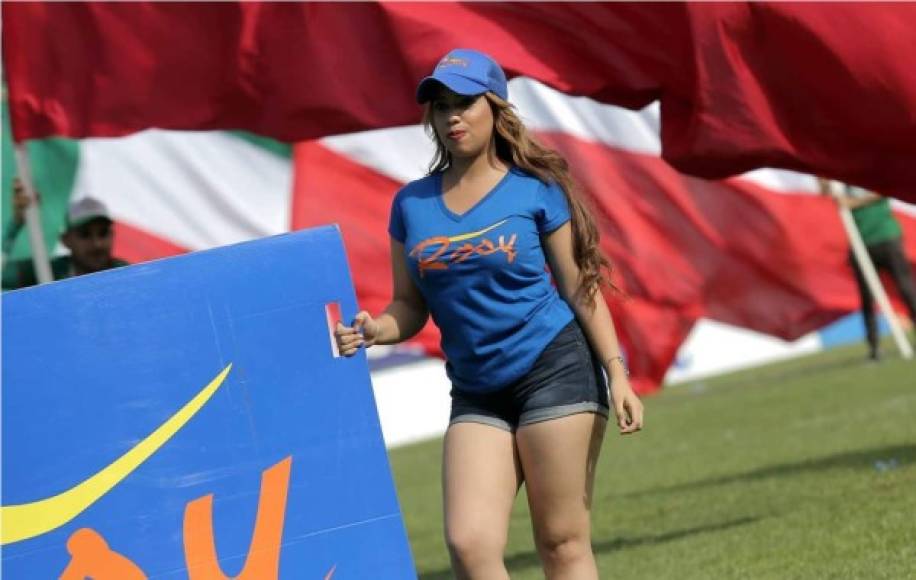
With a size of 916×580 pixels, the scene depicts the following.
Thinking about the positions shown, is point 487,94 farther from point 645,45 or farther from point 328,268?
point 645,45

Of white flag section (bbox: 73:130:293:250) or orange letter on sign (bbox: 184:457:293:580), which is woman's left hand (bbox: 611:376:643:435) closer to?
orange letter on sign (bbox: 184:457:293:580)

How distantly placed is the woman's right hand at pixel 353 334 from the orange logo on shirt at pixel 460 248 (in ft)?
0.70

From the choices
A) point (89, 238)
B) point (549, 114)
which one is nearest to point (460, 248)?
point (89, 238)

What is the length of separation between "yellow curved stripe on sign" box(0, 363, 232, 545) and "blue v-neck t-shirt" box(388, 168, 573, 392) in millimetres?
755

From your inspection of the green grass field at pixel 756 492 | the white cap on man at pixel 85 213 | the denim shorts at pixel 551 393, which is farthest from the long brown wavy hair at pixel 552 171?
the white cap on man at pixel 85 213

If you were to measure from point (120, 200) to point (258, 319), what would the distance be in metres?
7.80

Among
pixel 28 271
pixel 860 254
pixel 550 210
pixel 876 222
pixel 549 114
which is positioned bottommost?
pixel 860 254

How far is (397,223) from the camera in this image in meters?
5.27

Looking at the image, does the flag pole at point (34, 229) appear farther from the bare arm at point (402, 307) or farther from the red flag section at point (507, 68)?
the bare arm at point (402, 307)

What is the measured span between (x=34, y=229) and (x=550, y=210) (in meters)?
4.30

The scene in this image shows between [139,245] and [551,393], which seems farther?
[139,245]

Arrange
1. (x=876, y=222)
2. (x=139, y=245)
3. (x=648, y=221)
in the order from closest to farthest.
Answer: (x=648, y=221) < (x=139, y=245) < (x=876, y=222)

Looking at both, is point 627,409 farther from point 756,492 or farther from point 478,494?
point 756,492

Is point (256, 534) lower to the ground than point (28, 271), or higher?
lower
